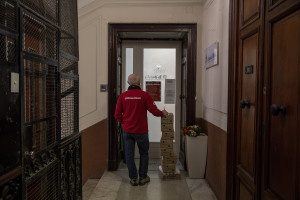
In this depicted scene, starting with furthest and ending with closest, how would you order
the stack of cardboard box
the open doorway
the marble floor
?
the open doorway → the stack of cardboard box → the marble floor

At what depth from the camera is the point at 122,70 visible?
5500 millimetres

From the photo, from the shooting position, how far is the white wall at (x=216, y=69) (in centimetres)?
308

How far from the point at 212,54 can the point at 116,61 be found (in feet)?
5.61

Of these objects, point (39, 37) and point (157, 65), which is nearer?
point (39, 37)

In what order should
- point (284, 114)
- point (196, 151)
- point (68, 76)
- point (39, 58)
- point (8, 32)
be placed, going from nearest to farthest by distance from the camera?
point (8, 32), point (284, 114), point (39, 58), point (68, 76), point (196, 151)

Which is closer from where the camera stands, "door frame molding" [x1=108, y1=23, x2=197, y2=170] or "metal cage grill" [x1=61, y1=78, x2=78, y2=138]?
"metal cage grill" [x1=61, y1=78, x2=78, y2=138]

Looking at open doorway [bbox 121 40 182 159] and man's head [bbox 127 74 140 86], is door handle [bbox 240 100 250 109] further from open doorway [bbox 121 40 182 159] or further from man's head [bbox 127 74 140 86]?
open doorway [bbox 121 40 182 159]

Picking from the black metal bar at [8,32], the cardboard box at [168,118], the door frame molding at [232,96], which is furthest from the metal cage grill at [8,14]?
the cardboard box at [168,118]

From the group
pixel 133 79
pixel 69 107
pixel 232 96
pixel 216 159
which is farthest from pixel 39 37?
pixel 216 159

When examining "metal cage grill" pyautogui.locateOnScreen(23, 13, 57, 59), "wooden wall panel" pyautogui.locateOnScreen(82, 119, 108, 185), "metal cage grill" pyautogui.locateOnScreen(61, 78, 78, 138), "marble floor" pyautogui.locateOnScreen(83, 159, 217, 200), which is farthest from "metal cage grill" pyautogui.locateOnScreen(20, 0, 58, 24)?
"wooden wall panel" pyautogui.locateOnScreen(82, 119, 108, 185)

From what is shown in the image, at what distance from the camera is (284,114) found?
162 cm

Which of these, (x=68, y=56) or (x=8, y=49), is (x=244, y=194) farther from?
(x=8, y=49)

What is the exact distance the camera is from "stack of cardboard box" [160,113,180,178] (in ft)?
13.9

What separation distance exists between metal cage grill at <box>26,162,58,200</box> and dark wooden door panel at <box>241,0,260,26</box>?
1.97 m
